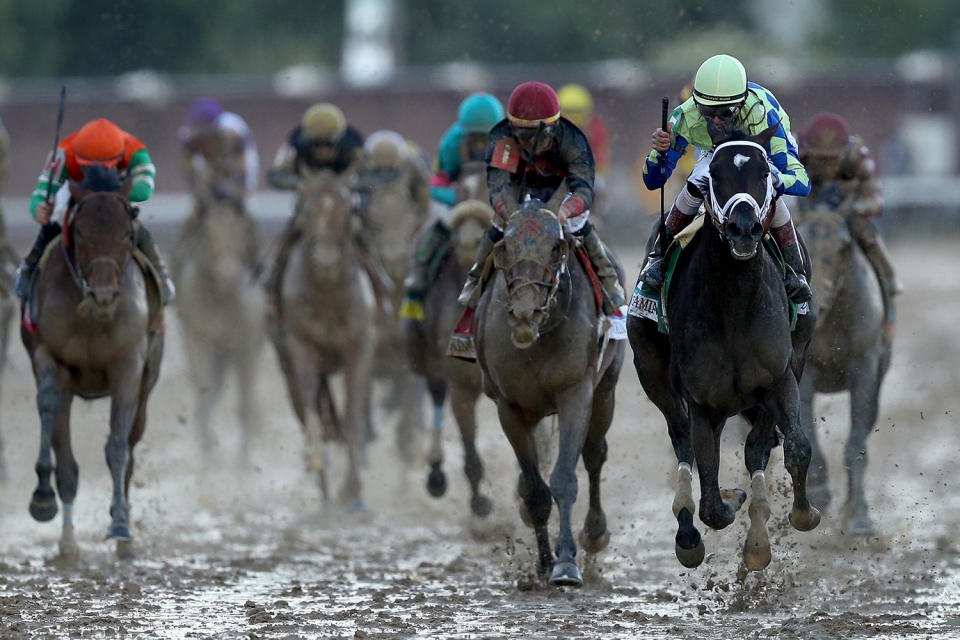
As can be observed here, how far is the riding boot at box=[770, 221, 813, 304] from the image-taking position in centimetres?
895

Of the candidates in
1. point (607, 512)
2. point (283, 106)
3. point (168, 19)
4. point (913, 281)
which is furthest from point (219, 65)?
point (607, 512)

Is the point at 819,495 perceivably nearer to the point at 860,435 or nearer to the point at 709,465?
the point at 860,435

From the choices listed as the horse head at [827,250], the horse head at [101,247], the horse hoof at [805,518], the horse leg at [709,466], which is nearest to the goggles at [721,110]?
the horse leg at [709,466]

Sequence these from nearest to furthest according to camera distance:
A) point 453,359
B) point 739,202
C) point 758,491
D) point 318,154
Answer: point 739,202 → point 758,491 → point 453,359 → point 318,154

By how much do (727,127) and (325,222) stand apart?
17.5 feet


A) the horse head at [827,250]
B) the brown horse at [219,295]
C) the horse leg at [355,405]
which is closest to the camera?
the horse head at [827,250]

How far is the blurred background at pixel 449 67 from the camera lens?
38656 millimetres

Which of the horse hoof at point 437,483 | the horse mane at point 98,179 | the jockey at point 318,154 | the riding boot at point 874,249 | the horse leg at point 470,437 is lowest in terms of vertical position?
the horse hoof at point 437,483

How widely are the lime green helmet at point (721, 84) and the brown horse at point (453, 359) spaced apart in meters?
3.18

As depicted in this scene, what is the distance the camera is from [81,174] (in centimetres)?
1093

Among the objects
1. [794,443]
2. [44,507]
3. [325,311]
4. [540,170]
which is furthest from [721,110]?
[325,311]

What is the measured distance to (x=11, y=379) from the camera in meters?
21.4

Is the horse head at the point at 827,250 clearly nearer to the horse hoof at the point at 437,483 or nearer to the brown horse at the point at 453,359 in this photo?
the brown horse at the point at 453,359

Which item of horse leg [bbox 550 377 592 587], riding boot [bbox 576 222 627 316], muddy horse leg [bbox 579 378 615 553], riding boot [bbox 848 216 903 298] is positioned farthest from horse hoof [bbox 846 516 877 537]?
riding boot [bbox 576 222 627 316]
